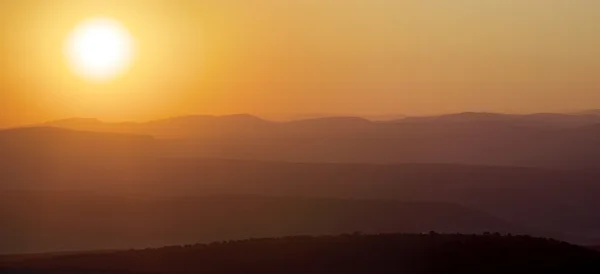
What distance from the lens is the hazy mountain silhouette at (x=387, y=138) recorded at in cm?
1370

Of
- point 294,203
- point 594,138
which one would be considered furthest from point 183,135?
point 594,138

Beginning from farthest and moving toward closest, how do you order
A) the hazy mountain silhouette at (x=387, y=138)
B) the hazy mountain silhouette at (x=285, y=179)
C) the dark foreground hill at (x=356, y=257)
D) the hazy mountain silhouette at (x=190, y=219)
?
1. the hazy mountain silhouette at (x=387, y=138)
2. the hazy mountain silhouette at (x=285, y=179)
3. the hazy mountain silhouette at (x=190, y=219)
4. the dark foreground hill at (x=356, y=257)

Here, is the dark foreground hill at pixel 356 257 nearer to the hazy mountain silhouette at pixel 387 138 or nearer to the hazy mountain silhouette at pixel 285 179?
the hazy mountain silhouette at pixel 285 179

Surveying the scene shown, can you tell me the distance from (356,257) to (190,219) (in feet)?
12.0

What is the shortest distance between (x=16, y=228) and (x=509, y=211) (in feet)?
26.1

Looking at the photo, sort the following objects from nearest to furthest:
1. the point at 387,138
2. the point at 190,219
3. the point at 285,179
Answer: the point at 190,219 → the point at 285,179 → the point at 387,138

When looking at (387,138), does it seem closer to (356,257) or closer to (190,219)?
(190,219)

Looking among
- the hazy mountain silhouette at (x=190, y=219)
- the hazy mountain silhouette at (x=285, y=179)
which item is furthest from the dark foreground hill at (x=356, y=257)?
the hazy mountain silhouette at (x=285, y=179)

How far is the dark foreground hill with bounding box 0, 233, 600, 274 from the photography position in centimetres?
1024

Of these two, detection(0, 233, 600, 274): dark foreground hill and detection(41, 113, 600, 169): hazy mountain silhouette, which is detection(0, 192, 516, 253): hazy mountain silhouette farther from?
detection(0, 233, 600, 274): dark foreground hill

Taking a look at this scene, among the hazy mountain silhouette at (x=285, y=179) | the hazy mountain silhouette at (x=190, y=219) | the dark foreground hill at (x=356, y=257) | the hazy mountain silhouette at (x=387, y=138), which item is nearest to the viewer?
the dark foreground hill at (x=356, y=257)

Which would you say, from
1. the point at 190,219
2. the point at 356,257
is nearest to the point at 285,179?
the point at 190,219

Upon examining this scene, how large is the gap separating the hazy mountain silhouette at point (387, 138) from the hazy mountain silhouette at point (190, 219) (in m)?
0.87

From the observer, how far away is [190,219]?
43.4 feet
